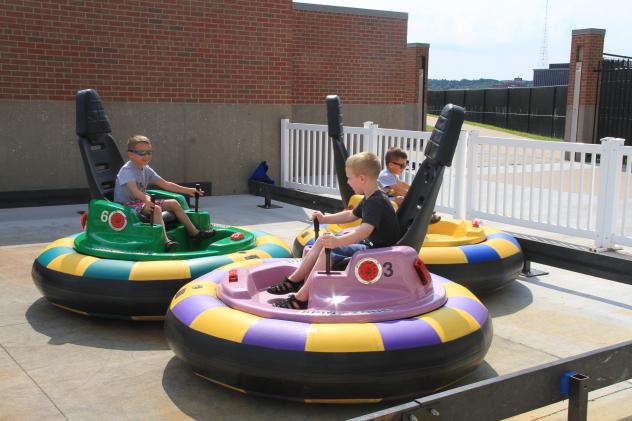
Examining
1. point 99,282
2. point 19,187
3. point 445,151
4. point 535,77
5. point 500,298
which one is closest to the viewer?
point 445,151

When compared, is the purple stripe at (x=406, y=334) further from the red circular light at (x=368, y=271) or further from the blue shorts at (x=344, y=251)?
the blue shorts at (x=344, y=251)

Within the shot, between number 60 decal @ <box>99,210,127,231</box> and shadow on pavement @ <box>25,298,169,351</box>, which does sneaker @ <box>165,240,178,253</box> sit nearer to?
number 60 decal @ <box>99,210,127,231</box>

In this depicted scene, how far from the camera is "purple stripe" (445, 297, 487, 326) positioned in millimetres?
4297

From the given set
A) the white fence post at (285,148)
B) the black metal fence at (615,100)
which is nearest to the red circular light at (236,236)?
the white fence post at (285,148)

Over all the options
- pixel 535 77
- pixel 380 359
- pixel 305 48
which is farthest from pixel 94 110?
pixel 535 77

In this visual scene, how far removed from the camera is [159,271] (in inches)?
206

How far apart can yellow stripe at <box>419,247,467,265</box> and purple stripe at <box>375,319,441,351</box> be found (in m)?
1.88

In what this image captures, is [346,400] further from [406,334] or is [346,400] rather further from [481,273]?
[481,273]

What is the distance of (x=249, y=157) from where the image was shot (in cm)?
1277

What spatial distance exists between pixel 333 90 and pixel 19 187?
7.21 metres

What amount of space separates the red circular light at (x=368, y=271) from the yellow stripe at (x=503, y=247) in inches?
85.5

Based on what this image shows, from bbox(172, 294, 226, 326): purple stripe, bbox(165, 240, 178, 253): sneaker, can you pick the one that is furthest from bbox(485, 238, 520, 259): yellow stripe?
bbox(172, 294, 226, 326): purple stripe

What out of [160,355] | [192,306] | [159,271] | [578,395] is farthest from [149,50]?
[578,395]

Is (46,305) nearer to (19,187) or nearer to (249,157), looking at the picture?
(19,187)
